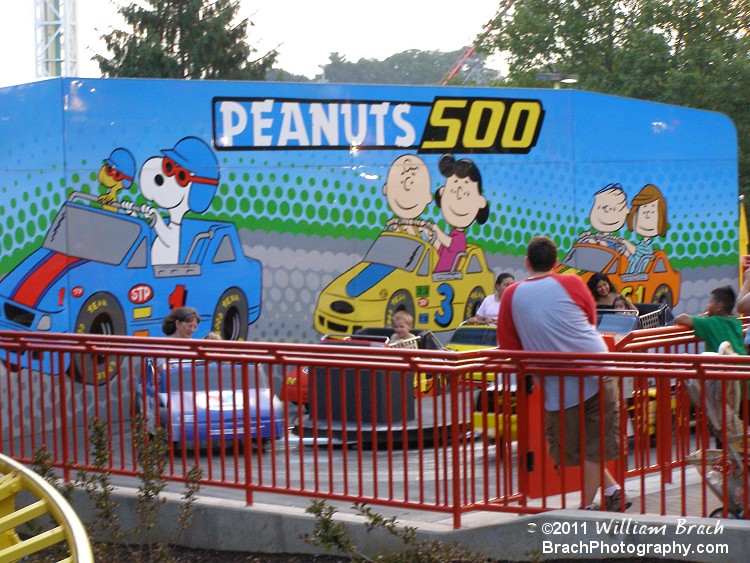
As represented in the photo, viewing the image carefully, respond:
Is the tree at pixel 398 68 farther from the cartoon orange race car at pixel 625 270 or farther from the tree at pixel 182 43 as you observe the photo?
the cartoon orange race car at pixel 625 270

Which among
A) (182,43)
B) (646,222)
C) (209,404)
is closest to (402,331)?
A: (209,404)

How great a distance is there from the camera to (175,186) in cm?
1301

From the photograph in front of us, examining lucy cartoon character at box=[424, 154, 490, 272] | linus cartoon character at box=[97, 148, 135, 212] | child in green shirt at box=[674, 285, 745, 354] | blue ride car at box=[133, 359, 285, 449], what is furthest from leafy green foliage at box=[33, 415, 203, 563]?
lucy cartoon character at box=[424, 154, 490, 272]

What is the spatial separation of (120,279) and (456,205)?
190 inches

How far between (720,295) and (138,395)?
165 inches

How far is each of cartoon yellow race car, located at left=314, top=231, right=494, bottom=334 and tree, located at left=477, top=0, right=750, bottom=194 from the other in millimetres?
30001

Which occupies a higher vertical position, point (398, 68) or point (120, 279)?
point (398, 68)

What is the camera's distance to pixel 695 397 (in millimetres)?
6219

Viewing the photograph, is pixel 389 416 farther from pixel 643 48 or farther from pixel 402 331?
pixel 643 48

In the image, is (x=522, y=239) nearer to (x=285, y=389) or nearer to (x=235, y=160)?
(x=235, y=160)

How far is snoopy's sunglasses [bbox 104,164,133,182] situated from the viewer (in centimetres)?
1257

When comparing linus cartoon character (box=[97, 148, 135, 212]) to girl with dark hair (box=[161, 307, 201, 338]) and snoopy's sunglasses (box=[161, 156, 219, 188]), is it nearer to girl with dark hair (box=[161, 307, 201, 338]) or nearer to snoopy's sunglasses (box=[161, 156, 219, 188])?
snoopy's sunglasses (box=[161, 156, 219, 188])

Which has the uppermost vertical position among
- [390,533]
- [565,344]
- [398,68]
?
[398,68]

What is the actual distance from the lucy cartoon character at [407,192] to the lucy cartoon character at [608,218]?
9.66ft
